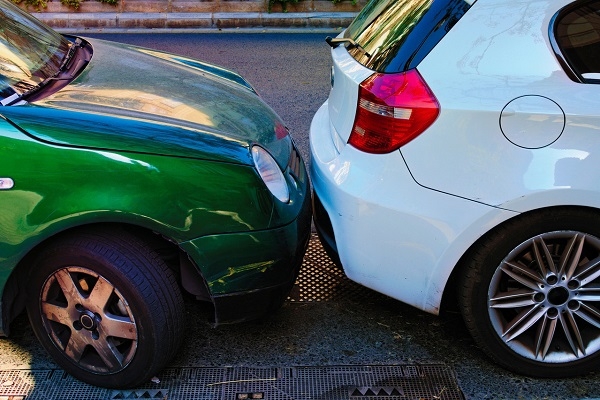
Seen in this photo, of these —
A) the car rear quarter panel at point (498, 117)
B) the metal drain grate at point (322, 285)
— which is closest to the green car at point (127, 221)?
the metal drain grate at point (322, 285)

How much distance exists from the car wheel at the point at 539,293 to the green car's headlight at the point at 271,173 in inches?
32.2

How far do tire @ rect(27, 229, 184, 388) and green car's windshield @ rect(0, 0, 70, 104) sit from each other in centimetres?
70

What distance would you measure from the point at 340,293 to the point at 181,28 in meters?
7.05

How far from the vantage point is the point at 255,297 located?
279cm

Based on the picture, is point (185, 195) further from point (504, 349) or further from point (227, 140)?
point (504, 349)

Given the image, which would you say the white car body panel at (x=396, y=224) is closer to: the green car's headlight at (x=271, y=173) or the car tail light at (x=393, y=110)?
the car tail light at (x=393, y=110)

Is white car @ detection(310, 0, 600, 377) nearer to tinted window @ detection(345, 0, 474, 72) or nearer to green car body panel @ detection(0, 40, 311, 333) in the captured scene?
tinted window @ detection(345, 0, 474, 72)

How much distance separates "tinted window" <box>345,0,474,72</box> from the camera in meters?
2.63

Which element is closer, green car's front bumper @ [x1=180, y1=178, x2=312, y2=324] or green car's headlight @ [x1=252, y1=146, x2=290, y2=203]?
green car's front bumper @ [x1=180, y1=178, x2=312, y2=324]

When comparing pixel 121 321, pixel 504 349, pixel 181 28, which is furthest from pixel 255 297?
pixel 181 28

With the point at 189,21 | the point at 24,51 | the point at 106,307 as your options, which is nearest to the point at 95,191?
the point at 106,307

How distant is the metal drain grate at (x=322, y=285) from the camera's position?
3.49 meters

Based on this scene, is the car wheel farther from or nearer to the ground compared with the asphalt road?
farther from the ground

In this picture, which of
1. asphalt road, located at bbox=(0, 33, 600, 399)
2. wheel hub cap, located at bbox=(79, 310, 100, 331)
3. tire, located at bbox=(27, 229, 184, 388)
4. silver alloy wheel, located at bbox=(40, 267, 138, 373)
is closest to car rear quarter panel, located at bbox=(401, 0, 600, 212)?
asphalt road, located at bbox=(0, 33, 600, 399)
